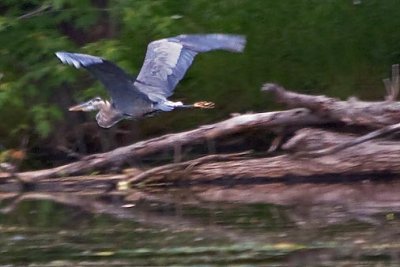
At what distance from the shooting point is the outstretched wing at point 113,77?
8.30m

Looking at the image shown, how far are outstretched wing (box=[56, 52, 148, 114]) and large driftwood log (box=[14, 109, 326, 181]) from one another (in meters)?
2.88

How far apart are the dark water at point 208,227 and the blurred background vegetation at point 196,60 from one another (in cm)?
189

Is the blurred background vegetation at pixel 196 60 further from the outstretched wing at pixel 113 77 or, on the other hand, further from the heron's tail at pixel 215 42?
the heron's tail at pixel 215 42

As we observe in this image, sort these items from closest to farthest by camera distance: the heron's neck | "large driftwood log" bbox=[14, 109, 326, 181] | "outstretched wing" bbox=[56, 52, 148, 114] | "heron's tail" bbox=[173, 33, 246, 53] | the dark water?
"outstretched wing" bbox=[56, 52, 148, 114], "heron's tail" bbox=[173, 33, 246, 53], the dark water, the heron's neck, "large driftwood log" bbox=[14, 109, 326, 181]

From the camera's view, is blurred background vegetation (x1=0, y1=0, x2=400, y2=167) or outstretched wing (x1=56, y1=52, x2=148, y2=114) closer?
outstretched wing (x1=56, y1=52, x2=148, y2=114)

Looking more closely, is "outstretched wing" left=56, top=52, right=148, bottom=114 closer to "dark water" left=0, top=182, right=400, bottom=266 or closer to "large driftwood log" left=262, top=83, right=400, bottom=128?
"dark water" left=0, top=182, right=400, bottom=266

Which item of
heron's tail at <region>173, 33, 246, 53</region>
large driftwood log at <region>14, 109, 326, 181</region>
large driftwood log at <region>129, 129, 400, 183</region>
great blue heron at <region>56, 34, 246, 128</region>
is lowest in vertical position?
large driftwood log at <region>129, 129, 400, 183</region>

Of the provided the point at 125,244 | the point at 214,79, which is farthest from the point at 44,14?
the point at 125,244

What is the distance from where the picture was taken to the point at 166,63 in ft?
30.8

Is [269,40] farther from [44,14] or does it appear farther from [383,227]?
[383,227]

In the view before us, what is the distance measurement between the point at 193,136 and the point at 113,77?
12.3ft

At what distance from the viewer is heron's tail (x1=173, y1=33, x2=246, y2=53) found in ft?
28.0

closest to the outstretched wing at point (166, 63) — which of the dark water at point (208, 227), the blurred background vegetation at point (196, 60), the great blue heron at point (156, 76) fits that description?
the great blue heron at point (156, 76)

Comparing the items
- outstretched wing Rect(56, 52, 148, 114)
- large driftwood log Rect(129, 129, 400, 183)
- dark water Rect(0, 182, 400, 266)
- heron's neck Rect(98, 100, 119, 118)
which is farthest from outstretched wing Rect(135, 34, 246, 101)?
large driftwood log Rect(129, 129, 400, 183)
